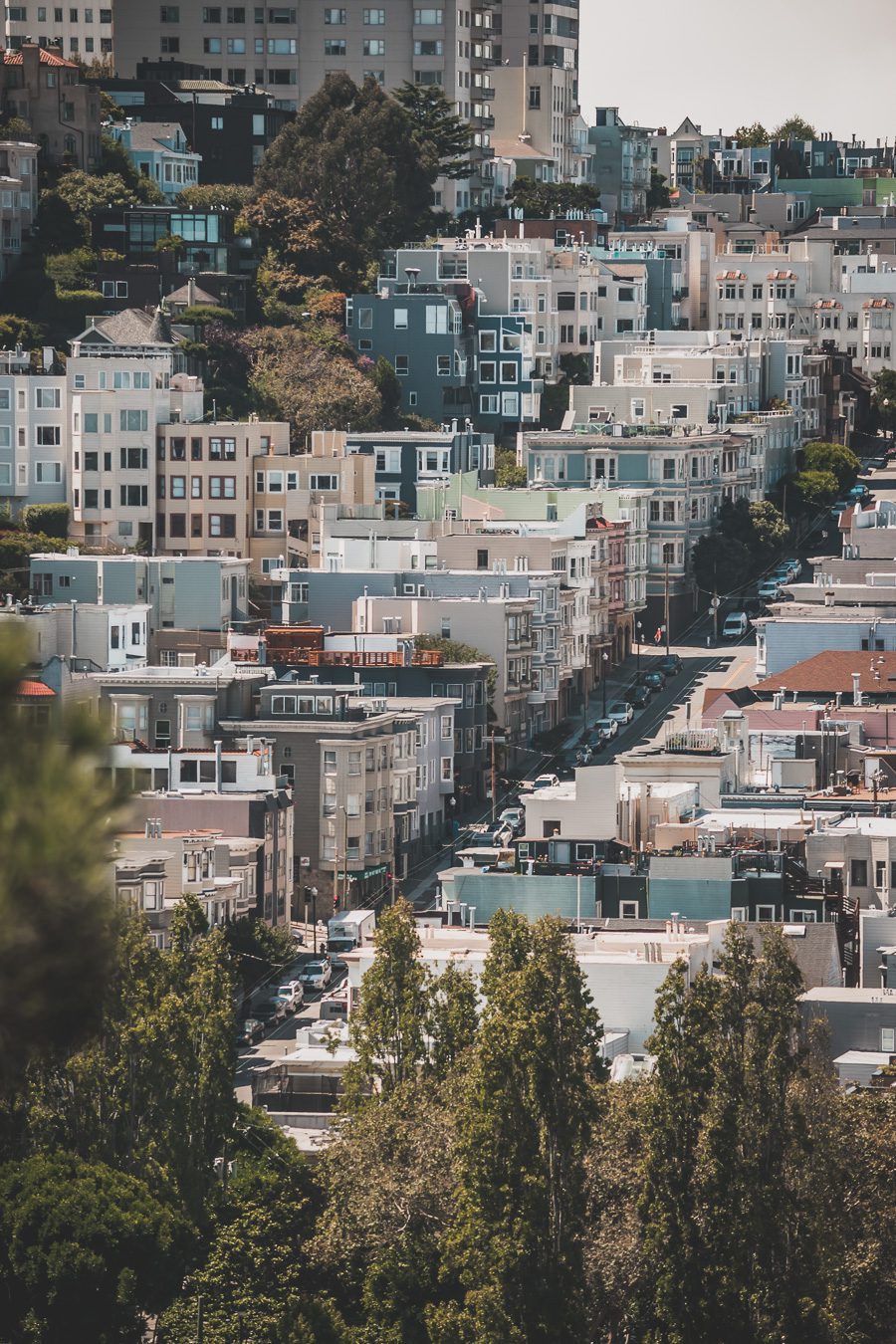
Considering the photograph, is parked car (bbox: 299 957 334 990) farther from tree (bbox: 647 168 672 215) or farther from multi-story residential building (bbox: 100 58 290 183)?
tree (bbox: 647 168 672 215)

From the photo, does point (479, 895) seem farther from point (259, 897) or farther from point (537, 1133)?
point (537, 1133)

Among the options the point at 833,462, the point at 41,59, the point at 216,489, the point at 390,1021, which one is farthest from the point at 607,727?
the point at 390,1021

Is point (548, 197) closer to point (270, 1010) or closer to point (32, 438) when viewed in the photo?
point (32, 438)

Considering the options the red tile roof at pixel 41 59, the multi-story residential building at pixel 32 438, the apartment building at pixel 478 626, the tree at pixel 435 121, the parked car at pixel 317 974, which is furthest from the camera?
the tree at pixel 435 121

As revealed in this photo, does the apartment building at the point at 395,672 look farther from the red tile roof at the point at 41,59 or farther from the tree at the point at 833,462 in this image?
the tree at the point at 833,462

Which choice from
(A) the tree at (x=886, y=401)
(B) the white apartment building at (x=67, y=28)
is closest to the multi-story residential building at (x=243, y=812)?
(B) the white apartment building at (x=67, y=28)

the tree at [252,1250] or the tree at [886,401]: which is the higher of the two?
the tree at [886,401]
